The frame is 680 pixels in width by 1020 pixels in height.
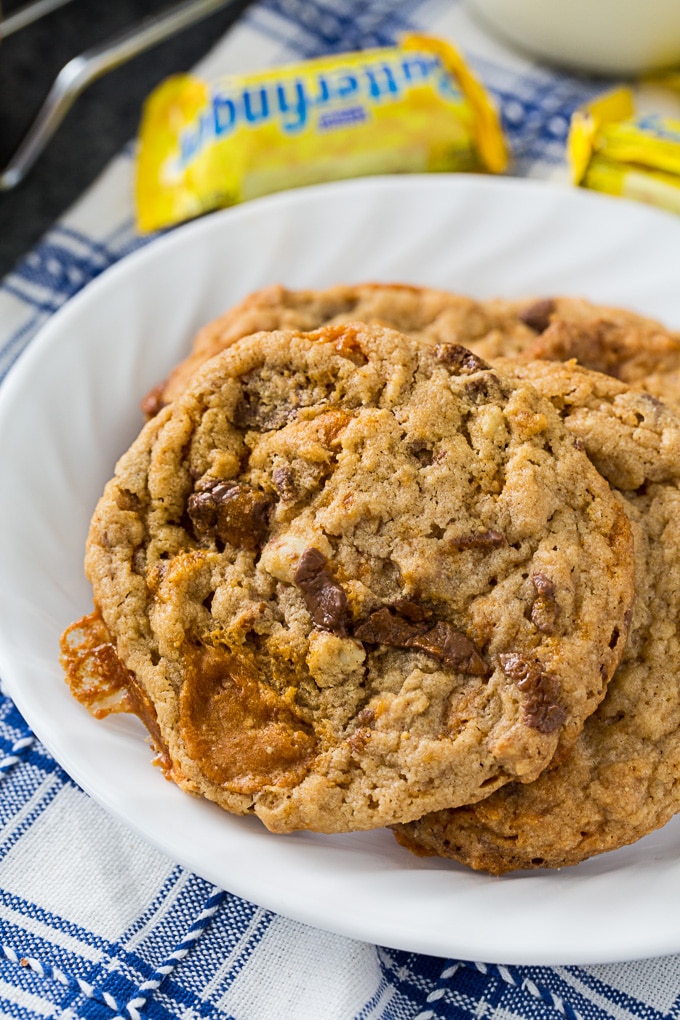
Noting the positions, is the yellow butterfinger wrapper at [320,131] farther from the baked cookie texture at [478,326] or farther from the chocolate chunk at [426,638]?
the chocolate chunk at [426,638]

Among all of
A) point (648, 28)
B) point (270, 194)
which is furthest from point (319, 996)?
point (648, 28)

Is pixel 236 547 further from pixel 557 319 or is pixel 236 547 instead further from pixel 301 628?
pixel 557 319

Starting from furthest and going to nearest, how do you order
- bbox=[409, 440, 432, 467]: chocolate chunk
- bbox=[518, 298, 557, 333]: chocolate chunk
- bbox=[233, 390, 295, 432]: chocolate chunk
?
1. bbox=[518, 298, 557, 333]: chocolate chunk
2. bbox=[233, 390, 295, 432]: chocolate chunk
3. bbox=[409, 440, 432, 467]: chocolate chunk

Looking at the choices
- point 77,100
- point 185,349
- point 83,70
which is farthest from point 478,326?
point 77,100

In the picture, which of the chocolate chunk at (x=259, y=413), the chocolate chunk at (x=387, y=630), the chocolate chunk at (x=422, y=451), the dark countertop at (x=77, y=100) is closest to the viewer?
the chocolate chunk at (x=387, y=630)

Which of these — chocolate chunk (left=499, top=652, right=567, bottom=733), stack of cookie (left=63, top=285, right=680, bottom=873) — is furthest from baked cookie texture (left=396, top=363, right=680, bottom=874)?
chocolate chunk (left=499, top=652, right=567, bottom=733)

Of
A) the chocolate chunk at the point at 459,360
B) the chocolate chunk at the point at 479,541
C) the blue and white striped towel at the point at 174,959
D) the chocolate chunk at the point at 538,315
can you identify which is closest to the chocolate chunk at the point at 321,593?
the chocolate chunk at the point at 479,541

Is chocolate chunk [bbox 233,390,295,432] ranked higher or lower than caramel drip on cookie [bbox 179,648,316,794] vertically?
higher

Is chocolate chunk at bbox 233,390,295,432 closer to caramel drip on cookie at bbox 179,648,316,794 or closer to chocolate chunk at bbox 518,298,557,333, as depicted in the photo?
caramel drip on cookie at bbox 179,648,316,794
